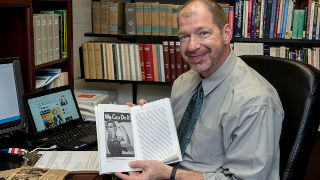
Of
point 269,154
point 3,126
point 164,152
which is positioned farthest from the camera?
point 3,126

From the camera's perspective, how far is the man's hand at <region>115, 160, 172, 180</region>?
1.27m

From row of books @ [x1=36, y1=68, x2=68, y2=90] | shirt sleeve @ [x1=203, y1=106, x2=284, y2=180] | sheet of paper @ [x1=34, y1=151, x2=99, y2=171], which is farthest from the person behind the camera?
row of books @ [x1=36, y1=68, x2=68, y2=90]

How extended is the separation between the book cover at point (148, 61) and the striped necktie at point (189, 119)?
126cm

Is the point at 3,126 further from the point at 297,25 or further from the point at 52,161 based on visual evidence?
the point at 297,25

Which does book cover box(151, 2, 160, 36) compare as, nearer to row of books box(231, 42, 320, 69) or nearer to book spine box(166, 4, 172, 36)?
book spine box(166, 4, 172, 36)

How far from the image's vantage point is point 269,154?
1.20m

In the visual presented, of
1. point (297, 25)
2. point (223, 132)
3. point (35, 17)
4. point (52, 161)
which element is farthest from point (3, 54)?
point (297, 25)

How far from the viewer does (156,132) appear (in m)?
Result: 1.41

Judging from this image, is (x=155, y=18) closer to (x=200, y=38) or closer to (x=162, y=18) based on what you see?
(x=162, y=18)

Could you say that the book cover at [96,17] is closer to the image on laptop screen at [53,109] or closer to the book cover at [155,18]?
the book cover at [155,18]

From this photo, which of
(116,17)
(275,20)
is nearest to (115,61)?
(116,17)

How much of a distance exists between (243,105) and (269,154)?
171 millimetres

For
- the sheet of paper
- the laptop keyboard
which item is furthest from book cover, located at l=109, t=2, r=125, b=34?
the sheet of paper

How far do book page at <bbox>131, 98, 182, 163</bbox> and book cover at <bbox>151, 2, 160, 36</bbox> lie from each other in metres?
1.35
